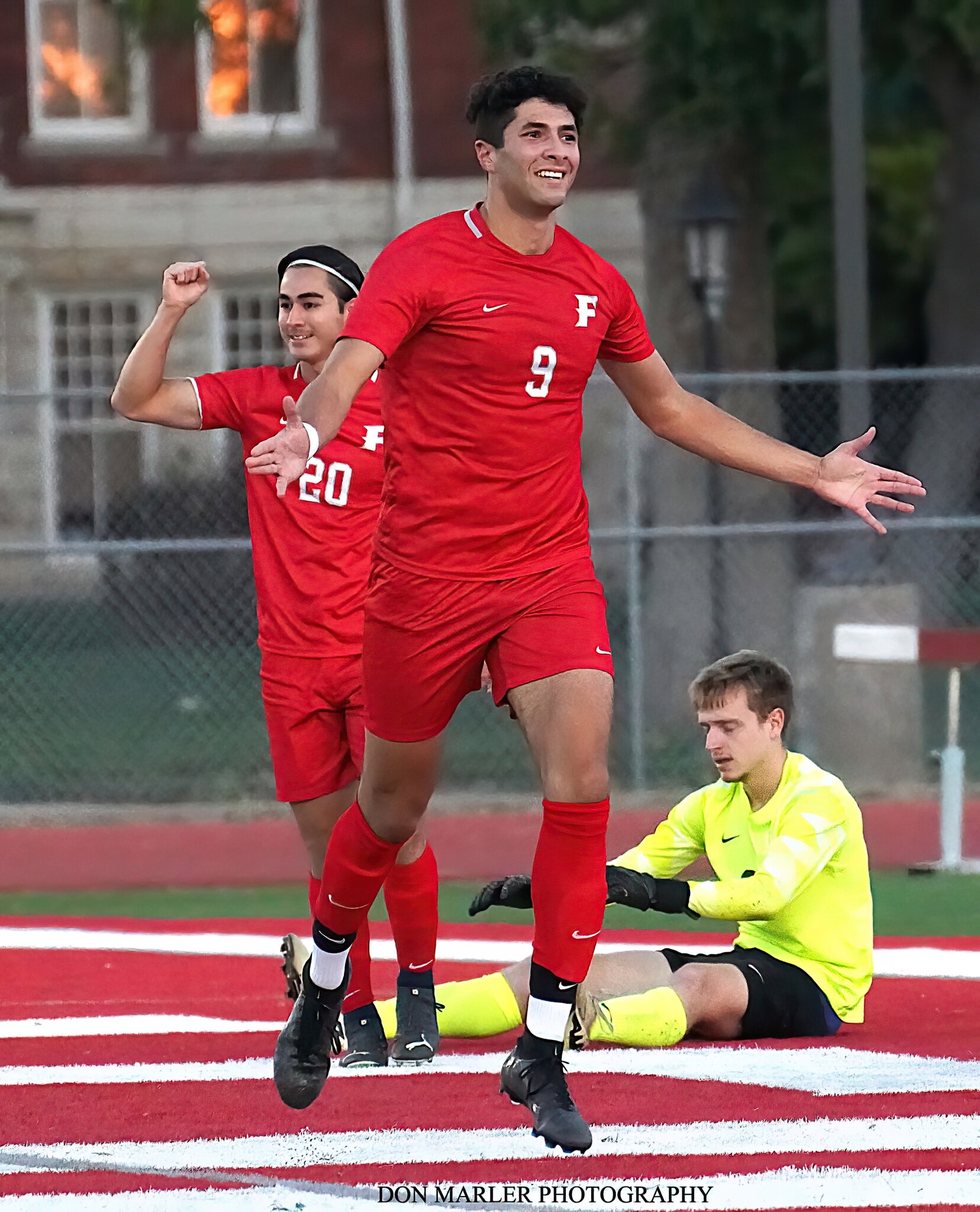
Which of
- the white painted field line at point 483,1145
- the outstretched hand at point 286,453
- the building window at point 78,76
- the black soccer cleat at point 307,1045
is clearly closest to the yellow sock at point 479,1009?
the black soccer cleat at point 307,1045

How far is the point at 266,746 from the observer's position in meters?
13.3

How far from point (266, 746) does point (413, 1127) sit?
830 centimetres

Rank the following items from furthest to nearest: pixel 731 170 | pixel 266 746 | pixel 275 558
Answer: pixel 731 170 → pixel 266 746 → pixel 275 558

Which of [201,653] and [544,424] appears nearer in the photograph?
[544,424]

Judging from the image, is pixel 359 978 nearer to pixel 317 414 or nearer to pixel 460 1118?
pixel 460 1118

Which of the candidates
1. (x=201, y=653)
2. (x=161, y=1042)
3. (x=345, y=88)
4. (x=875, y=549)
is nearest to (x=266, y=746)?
(x=201, y=653)

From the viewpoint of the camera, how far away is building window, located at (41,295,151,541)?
→ 13805mm

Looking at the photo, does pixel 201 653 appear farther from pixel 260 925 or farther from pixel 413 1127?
pixel 413 1127

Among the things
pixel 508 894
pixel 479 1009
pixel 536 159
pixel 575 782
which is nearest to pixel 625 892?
pixel 508 894

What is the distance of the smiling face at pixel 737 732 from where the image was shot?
6.13 meters

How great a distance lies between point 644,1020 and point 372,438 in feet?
5.95

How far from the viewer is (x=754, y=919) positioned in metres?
6.01

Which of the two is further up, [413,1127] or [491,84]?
[491,84]

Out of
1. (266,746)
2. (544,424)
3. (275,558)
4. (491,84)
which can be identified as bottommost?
(266,746)
